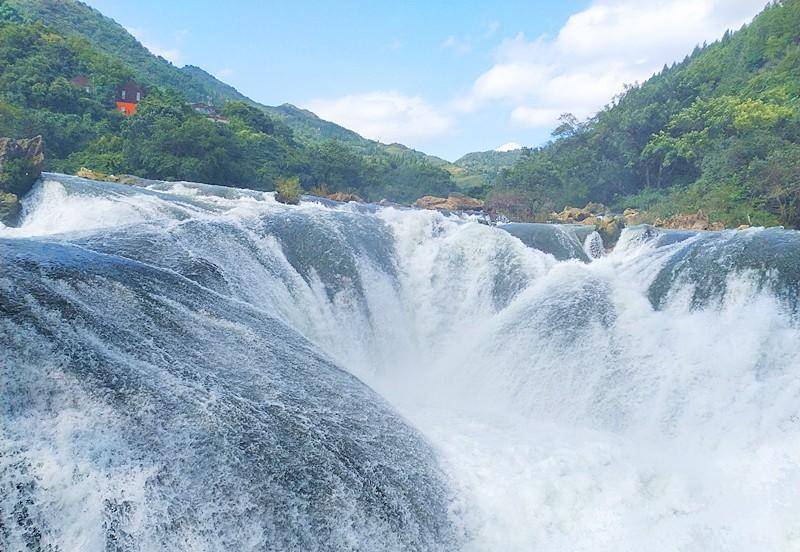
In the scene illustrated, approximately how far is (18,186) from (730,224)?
20.2 m

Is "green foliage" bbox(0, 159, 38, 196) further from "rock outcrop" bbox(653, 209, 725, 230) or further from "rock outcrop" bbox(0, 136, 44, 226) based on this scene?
"rock outcrop" bbox(653, 209, 725, 230)

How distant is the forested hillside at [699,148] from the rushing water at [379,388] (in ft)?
39.3

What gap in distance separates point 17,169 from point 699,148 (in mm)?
27275

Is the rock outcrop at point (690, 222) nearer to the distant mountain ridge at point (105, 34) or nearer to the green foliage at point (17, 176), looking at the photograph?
the green foliage at point (17, 176)

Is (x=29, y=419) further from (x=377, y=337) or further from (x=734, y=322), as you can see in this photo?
(x=734, y=322)

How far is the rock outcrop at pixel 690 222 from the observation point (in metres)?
19.2

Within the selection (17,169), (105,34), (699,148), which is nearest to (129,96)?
(17,169)

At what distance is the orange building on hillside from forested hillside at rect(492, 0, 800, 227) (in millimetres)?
22294

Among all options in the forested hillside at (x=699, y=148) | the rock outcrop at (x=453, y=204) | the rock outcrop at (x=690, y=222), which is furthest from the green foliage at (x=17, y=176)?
the rock outcrop at (x=453, y=204)

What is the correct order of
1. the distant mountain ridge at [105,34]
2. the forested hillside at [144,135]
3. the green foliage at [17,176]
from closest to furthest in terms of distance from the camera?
1. the green foliage at [17,176]
2. the forested hillside at [144,135]
3. the distant mountain ridge at [105,34]

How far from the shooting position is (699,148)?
26.7 meters

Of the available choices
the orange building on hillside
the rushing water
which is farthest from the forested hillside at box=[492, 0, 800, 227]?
the orange building on hillside

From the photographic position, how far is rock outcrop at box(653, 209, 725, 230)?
1916 centimetres

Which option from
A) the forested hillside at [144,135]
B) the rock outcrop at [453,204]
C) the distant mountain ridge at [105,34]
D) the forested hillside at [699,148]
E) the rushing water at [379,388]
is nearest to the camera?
the rushing water at [379,388]
